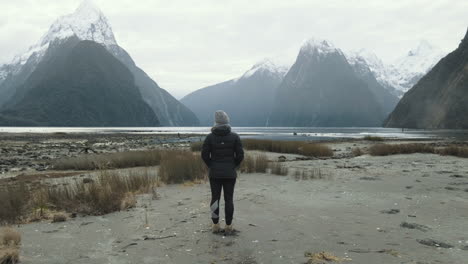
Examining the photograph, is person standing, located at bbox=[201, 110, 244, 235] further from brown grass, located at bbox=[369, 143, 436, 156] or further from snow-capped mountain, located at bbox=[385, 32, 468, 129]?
snow-capped mountain, located at bbox=[385, 32, 468, 129]

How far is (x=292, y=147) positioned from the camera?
32.4 meters

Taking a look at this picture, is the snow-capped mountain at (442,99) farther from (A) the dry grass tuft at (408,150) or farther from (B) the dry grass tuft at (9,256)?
(B) the dry grass tuft at (9,256)

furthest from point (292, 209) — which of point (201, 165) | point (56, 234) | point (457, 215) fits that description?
point (201, 165)

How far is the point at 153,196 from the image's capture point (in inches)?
457

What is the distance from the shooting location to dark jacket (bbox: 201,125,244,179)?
758 centimetres

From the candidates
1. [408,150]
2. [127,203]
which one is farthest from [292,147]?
[127,203]

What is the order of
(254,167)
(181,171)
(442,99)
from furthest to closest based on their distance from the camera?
(442,99)
(254,167)
(181,171)

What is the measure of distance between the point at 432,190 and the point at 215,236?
355 inches

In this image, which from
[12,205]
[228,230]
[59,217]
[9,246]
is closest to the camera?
[9,246]

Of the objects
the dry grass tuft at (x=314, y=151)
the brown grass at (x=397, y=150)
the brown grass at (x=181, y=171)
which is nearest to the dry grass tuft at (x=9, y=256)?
the brown grass at (x=181, y=171)

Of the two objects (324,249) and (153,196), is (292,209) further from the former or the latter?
(153,196)

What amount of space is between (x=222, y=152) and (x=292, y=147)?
25.4 meters

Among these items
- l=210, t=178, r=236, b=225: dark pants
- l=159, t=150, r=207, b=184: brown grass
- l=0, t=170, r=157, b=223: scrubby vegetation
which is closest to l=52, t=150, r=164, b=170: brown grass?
l=159, t=150, r=207, b=184: brown grass

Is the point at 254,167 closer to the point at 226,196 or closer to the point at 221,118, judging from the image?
the point at 226,196
